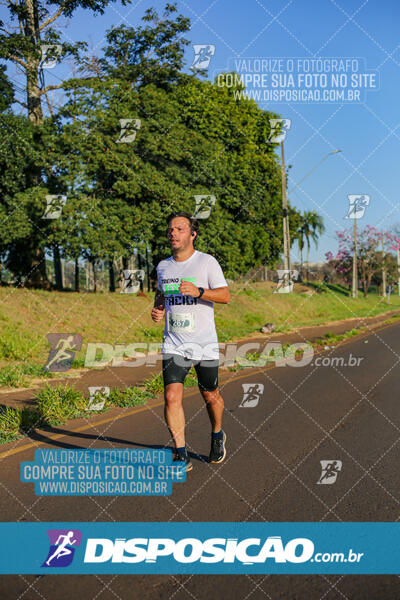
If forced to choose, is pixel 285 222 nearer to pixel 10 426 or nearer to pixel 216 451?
pixel 10 426

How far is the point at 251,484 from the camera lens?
481cm

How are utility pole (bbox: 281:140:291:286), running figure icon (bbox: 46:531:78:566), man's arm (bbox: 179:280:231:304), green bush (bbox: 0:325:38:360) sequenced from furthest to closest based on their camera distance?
utility pole (bbox: 281:140:291:286), green bush (bbox: 0:325:38:360), man's arm (bbox: 179:280:231:304), running figure icon (bbox: 46:531:78:566)

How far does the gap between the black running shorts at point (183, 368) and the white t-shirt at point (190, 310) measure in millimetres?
51

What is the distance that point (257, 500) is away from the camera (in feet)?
14.6

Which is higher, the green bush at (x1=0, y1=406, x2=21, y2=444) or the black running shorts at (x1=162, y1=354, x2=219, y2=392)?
the black running shorts at (x1=162, y1=354, x2=219, y2=392)

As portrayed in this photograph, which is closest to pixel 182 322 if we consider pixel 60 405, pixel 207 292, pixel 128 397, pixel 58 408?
pixel 207 292

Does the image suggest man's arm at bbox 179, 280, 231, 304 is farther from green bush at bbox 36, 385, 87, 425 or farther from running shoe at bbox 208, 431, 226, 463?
green bush at bbox 36, 385, 87, 425

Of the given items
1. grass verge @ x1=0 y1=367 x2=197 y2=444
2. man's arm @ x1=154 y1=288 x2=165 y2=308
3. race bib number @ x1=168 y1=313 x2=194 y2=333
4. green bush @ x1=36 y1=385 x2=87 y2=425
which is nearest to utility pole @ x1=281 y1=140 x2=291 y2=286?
grass verge @ x1=0 y1=367 x2=197 y2=444

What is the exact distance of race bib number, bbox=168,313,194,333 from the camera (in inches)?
197

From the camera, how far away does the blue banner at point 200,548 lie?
137 inches

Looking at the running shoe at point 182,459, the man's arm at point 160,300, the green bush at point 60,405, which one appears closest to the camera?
the running shoe at point 182,459

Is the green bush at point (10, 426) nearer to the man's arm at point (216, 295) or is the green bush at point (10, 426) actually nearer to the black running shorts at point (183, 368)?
the black running shorts at point (183, 368)

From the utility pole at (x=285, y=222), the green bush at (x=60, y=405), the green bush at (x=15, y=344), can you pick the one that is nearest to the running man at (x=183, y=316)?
the green bush at (x=60, y=405)

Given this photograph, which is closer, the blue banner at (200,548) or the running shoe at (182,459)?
the blue banner at (200,548)
